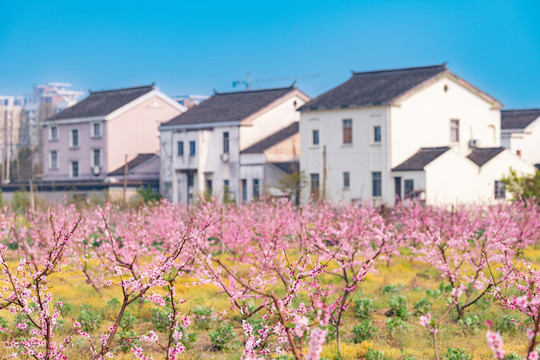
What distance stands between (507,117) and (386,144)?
60.1 ft

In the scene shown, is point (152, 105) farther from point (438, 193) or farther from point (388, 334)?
point (388, 334)

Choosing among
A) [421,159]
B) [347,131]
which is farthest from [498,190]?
[347,131]

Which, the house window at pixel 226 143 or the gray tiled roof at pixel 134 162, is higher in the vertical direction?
the house window at pixel 226 143

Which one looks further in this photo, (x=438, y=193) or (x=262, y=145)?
(x=262, y=145)

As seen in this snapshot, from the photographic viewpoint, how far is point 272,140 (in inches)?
1890

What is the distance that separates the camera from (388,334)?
13.5 metres

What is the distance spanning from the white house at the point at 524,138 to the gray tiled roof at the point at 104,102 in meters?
25.0

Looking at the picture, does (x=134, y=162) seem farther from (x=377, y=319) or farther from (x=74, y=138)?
(x=377, y=319)

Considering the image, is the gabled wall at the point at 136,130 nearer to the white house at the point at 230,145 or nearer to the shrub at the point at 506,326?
the white house at the point at 230,145

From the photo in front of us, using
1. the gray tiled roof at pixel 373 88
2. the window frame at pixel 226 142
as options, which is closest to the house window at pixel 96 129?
the window frame at pixel 226 142

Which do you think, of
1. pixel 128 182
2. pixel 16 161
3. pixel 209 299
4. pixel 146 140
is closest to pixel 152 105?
pixel 146 140

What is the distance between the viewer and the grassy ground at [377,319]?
1220 centimetres

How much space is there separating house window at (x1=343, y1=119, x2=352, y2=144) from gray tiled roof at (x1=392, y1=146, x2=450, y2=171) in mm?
3605

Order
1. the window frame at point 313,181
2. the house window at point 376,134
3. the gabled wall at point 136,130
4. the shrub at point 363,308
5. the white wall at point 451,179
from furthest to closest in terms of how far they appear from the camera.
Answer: the gabled wall at point 136,130, the window frame at point 313,181, the house window at point 376,134, the white wall at point 451,179, the shrub at point 363,308
